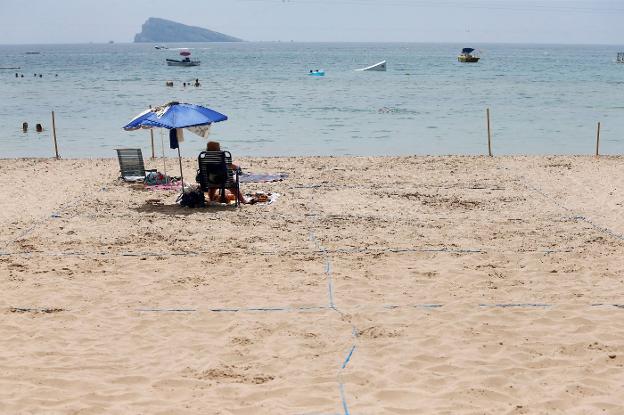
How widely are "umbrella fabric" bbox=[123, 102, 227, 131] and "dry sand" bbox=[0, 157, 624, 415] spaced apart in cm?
138

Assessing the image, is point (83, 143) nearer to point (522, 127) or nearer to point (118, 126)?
point (118, 126)

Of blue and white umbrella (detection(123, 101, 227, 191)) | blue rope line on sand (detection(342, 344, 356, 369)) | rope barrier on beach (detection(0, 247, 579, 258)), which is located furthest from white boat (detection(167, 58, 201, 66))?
blue rope line on sand (detection(342, 344, 356, 369))

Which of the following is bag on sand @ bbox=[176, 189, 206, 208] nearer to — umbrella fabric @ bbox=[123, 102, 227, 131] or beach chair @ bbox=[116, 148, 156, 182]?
umbrella fabric @ bbox=[123, 102, 227, 131]

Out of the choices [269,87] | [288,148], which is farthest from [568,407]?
[269,87]

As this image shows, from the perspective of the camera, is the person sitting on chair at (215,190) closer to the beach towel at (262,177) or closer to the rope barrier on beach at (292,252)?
the beach towel at (262,177)

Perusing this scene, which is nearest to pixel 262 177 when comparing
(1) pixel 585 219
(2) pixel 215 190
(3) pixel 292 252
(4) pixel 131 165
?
(2) pixel 215 190

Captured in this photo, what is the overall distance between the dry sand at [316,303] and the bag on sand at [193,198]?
0.96 ft

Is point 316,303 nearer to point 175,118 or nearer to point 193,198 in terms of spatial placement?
point 193,198

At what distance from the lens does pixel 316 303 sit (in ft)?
24.5

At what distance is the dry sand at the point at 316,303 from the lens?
5508 millimetres

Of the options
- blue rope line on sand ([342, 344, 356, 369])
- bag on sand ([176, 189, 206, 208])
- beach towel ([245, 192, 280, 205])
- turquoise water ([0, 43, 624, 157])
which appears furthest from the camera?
turquoise water ([0, 43, 624, 157])

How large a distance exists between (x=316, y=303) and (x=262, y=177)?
24.4 feet

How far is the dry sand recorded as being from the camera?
551 cm

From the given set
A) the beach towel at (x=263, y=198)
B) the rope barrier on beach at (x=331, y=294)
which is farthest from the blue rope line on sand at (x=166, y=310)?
the beach towel at (x=263, y=198)
